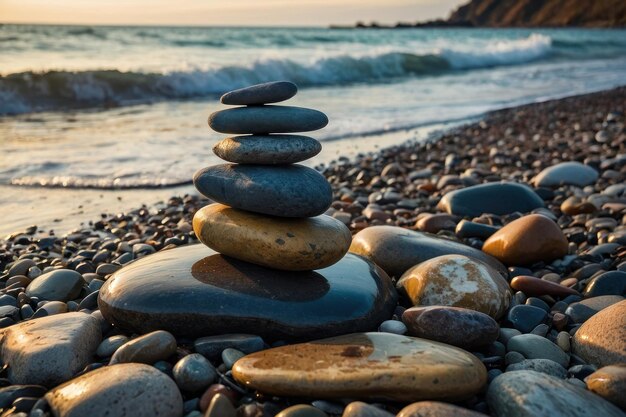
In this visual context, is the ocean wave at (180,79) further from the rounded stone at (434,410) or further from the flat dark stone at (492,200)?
the rounded stone at (434,410)

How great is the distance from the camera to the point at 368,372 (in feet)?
7.44

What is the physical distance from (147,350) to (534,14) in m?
115

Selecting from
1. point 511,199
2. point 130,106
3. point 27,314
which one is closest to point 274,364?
point 27,314

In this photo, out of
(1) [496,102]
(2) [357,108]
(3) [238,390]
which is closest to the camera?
(3) [238,390]

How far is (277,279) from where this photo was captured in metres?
3.05

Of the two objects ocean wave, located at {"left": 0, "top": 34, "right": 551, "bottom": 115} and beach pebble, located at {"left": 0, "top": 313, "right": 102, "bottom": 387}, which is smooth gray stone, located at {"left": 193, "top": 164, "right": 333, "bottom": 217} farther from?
ocean wave, located at {"left": 0, "top": 34, "right": 551, "bottom": 115}

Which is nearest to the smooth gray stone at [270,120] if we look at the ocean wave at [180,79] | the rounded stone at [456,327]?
the rounded stone at [456,327]

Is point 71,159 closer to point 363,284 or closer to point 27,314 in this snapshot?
point 27,314

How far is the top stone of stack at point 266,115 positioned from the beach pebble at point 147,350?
3.75 ft

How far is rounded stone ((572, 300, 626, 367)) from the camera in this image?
2.60 m

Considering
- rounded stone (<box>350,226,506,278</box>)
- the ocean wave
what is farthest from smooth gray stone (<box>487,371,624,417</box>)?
the ocean wave

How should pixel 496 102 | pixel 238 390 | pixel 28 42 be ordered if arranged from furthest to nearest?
pixel 28 42 → pixel 496 102 → pixel 238 390

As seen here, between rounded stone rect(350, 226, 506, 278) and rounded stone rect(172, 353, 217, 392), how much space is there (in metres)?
1.56

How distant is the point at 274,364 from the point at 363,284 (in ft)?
2.75
